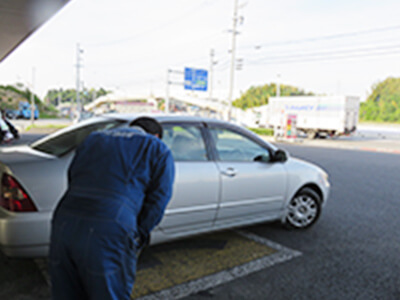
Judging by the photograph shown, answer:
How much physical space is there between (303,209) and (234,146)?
55.4 inches

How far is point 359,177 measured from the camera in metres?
9.20

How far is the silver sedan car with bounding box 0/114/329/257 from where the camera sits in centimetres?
286

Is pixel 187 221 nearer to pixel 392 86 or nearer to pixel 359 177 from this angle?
pixel 359 177

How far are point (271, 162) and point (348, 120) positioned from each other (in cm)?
2424

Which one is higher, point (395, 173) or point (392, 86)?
point (392, 86)

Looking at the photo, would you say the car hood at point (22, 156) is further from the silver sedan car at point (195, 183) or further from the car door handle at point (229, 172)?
the car door handle at point (229, 172)

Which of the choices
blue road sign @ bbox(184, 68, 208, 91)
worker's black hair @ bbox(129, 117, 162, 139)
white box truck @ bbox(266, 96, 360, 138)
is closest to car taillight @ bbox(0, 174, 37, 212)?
worker's black hair @ bbox(129, 117, 162, 139)

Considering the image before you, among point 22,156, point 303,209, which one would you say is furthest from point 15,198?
point 303,209

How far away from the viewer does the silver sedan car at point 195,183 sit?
113 inches

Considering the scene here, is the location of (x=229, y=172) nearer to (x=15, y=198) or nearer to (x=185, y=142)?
(x=185, y=142)

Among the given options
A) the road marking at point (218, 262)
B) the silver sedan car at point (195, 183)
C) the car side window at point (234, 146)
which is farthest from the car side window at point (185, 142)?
the road marking at point (218, 262)

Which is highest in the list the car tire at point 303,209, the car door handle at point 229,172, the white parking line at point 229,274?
the car door handle at point 229,172

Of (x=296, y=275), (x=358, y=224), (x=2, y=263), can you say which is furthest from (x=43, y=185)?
(x=358, y=224)

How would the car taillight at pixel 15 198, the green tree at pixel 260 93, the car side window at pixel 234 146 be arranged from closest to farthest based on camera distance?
the car taillight at pixel 15 198 < the car side window at pixel 234 146 < the green tree at pixel 260 93
